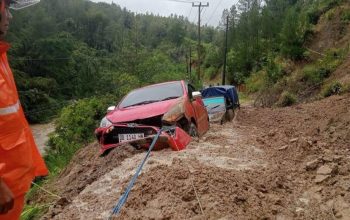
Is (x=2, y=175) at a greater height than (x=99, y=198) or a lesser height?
greater

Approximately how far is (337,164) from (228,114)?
11.4 meters

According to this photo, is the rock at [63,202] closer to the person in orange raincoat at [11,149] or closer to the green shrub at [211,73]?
the person in orange raincoat at [11,149]

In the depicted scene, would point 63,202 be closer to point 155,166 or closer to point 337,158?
point 155,166

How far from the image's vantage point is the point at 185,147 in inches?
272

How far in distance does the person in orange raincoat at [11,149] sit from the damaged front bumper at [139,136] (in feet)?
13.3

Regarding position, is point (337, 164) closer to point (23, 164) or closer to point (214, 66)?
point (23, 164)

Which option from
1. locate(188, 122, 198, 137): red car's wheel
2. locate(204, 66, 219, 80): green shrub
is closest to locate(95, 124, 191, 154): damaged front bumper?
locate(188, 122, 198, 137): red car's wheel

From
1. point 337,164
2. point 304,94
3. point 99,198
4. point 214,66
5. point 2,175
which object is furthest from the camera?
point 214,66

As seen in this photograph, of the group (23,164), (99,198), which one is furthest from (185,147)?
(23,164)

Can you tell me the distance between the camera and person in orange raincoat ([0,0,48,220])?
237 cm

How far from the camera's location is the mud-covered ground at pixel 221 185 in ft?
13.9

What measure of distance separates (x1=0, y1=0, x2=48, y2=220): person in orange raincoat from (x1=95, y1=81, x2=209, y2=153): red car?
13.6ft

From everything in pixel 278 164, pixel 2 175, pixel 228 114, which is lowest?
pixel 228 114

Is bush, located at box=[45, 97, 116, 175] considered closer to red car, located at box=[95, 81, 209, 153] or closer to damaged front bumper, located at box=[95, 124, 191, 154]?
red car, located at box=[95, 81, 209, 153]
